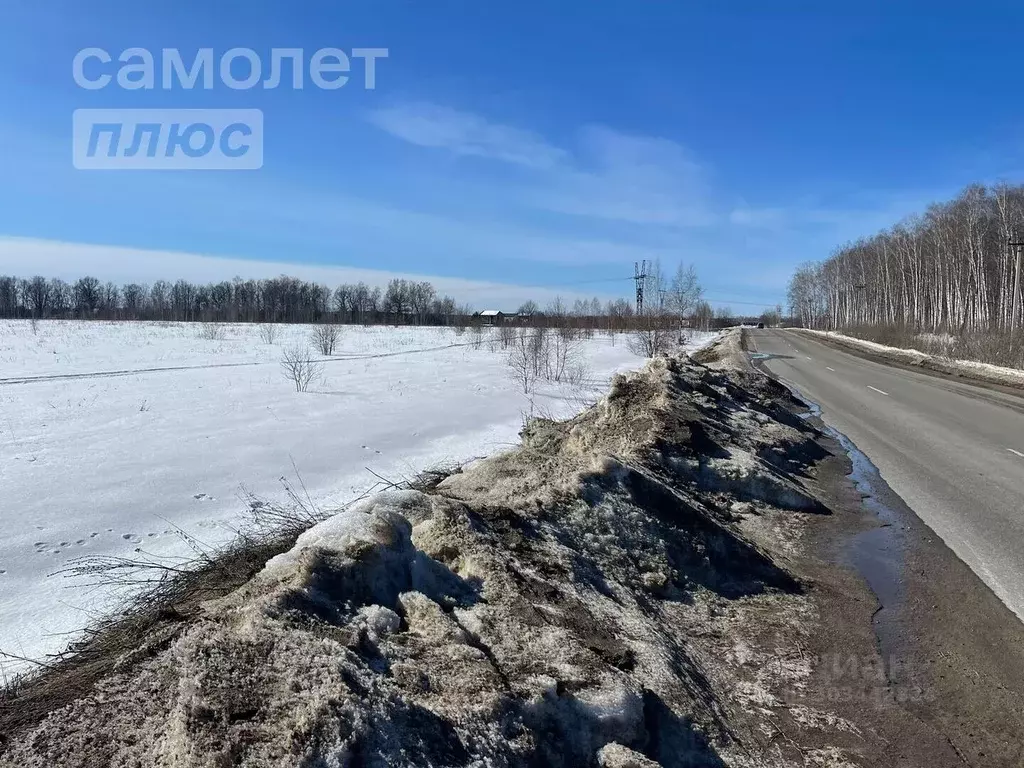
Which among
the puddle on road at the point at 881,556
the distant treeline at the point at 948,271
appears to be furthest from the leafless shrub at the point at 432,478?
the distant treeline at the point at 948,271

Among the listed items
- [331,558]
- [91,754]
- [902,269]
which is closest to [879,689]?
[331,558]

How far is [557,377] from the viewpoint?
1958cm

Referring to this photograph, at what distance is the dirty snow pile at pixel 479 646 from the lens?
6.77ft

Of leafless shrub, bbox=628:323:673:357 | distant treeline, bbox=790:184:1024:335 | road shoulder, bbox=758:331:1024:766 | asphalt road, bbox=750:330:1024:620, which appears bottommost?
road shoulder, bbox=758:331:1024:766

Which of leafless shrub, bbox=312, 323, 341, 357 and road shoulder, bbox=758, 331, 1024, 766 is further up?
leafless shrub, bbox=312, 323, 341, 357

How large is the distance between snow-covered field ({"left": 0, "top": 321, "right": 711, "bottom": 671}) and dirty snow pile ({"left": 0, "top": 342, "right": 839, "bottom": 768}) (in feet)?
6.74

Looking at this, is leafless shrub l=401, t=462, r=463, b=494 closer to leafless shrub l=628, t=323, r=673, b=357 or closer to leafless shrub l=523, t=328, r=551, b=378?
leafless shrub l=523, t=328, r=551, b=378

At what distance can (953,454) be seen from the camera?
9086mm

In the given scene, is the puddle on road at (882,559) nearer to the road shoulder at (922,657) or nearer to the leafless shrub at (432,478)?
the road shoulder at (922,657)

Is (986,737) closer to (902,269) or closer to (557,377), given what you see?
(557,377)

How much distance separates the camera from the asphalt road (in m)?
5.55

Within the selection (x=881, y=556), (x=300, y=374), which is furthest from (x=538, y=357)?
(x=881, y=556)

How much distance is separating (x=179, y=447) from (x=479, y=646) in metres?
7.82

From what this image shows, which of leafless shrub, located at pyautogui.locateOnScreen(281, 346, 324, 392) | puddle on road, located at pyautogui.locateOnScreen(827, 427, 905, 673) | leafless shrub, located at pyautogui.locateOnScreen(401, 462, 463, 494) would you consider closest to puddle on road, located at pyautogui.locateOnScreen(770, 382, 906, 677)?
puddle on road, located at pyautogui.locateOnScreen(827, 427, 905, 673)
